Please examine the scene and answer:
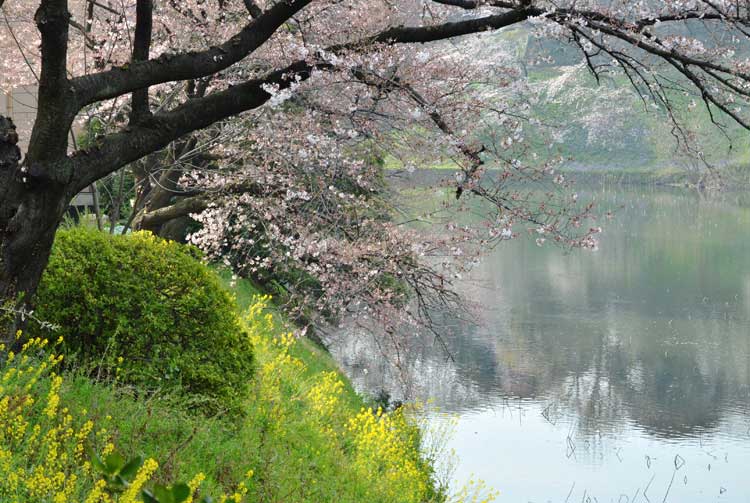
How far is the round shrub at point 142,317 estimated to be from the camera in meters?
6.96

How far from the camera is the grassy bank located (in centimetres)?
469

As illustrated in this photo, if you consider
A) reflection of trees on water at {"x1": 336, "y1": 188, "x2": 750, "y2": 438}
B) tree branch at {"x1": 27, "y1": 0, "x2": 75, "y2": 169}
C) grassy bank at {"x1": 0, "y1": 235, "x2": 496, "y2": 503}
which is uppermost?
tree branch at {"x1": 27, "y1": 0, "x2": 75, "y2": 169}

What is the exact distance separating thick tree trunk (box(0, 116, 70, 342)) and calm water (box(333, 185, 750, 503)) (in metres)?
8.29

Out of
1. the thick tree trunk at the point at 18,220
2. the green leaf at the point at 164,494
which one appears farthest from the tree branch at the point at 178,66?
the green leaf at the point at 164,494

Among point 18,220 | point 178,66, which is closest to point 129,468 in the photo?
point 18,220

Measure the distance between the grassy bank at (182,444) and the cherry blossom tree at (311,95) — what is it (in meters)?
0.96

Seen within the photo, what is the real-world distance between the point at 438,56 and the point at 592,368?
15427 millimetres

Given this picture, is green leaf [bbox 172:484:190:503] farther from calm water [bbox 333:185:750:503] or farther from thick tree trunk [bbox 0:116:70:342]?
Answer: calm water [bbox 333:185:750:503]

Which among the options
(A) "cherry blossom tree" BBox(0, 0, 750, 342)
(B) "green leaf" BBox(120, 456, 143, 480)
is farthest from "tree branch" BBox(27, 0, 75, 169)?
(B) "green leaf" BBox(120, 456, 143, 480)

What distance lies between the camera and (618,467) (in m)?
17.8

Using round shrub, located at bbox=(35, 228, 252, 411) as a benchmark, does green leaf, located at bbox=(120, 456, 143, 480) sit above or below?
above

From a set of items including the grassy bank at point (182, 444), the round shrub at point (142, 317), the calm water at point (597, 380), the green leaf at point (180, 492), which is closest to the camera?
the green leaf at point (180, 492)

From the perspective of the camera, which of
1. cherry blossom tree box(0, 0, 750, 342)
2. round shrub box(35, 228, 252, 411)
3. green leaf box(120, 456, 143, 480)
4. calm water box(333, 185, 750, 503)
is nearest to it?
green leaf box(120, 456, 143, 480)

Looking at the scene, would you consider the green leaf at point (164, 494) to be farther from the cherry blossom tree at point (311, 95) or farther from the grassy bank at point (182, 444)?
the cherry blossom tree at point (311, 95)
